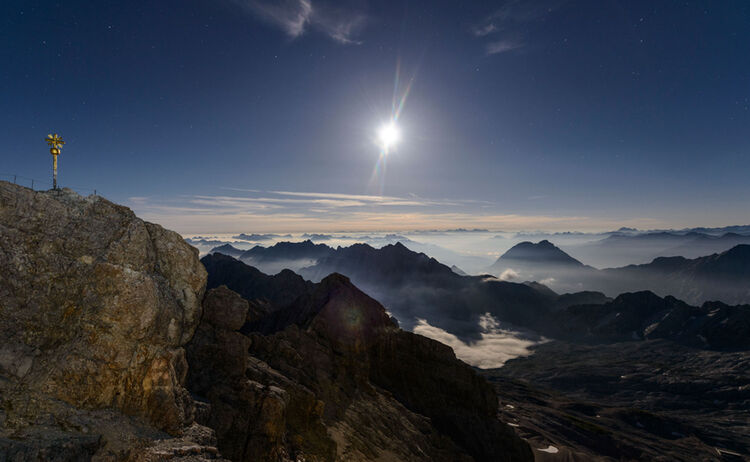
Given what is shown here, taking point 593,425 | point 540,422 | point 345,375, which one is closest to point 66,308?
point 345,375

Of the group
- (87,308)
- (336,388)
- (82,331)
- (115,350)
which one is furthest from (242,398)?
(336,388)

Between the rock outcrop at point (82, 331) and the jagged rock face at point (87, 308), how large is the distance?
5cm

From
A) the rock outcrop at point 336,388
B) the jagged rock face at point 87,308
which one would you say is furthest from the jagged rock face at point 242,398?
the jagged rock face at point 87,308

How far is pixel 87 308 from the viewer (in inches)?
798

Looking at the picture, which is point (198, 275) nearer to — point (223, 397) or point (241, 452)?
point (223, 397)

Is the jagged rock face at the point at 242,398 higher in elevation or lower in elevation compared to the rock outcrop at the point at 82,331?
lower

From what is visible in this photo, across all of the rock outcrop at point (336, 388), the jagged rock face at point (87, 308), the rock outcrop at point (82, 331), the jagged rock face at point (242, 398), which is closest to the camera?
the rock outcrop at point (82, 331)

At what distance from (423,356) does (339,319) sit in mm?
24637

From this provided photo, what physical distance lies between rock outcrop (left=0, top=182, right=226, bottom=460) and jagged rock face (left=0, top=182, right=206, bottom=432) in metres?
0.05

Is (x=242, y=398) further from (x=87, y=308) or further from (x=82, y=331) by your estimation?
(x=87, y=308)

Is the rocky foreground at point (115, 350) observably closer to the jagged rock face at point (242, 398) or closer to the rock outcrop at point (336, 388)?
the jagged rock face at point (242, 398)

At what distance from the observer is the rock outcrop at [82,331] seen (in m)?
17.7

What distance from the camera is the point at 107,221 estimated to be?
2256 cm

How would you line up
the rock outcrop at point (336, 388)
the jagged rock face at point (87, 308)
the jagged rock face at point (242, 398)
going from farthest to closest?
the rock outcrop at point (336, 388) → the jagged rock face at point (242, 398) → the jagged rock face at point (87, 308)
